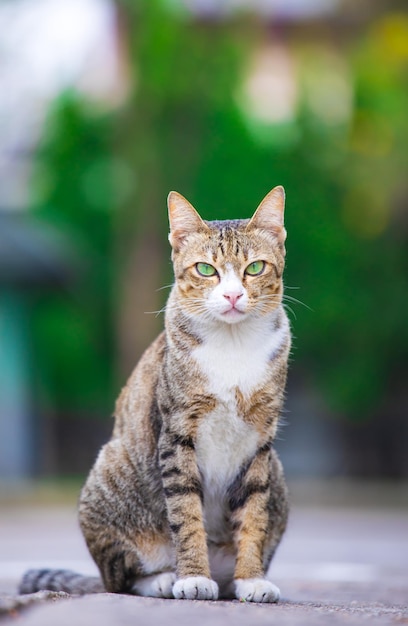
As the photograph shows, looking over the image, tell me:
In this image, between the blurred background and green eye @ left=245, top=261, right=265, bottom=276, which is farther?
the blurred background

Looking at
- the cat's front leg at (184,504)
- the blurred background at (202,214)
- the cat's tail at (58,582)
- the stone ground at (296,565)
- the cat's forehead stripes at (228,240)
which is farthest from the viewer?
the blurred background at (202,214)

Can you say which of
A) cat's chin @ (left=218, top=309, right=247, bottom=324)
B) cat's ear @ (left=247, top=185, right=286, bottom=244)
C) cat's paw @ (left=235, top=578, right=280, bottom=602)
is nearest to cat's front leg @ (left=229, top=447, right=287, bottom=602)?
cat's paw @ (left=235, top=578, right=280, bottom=602)

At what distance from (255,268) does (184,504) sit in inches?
42.3

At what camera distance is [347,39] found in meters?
21.3

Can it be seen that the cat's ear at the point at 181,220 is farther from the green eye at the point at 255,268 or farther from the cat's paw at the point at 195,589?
the cat's paw at the point at 195,589

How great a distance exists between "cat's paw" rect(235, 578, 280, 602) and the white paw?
32 centimetres

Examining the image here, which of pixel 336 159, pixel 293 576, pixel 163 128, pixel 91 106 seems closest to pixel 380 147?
pixel 336 159

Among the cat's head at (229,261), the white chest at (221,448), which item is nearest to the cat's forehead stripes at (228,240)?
the cat's head at (229,261)

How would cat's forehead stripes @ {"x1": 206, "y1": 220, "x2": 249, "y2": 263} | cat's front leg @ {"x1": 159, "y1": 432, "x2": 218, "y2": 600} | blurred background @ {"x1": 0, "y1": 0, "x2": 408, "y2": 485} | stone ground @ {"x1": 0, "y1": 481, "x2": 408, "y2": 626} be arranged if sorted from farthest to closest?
blurred background @ {"x1": 0, "y1": 0, "x2": 408, "y2": 485}, cat's forehead stripes @ {"x1": 206, "y1": 220, "x2": 249, "y2": 263}, cat's front leg @ {"x1": 159, "y1": 432, "x2": 218, "y2": 600}, stone ground @ {"x1": 0, "y1": 481, "x2": 408, "y2": 626}

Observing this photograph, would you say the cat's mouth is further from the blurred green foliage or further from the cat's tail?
the blurred green foliage

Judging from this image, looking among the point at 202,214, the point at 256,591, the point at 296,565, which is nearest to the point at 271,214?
the point at 256,591

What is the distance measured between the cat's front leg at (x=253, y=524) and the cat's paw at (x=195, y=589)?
136 millimetres

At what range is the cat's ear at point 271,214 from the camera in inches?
199

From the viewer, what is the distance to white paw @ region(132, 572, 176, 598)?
4.70 metres
